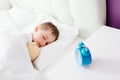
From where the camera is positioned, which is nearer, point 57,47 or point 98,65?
point 98,65

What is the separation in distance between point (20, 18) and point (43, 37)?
1.11 ft

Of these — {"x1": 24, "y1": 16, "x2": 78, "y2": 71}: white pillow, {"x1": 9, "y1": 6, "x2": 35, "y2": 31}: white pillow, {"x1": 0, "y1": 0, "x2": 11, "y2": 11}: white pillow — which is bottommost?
{"x1": 24, "y1": 16, "x2": 78, "y2": 71}: white pillow

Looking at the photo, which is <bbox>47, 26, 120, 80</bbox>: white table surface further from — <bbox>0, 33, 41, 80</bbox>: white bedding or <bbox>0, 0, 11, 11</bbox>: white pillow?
<bbox>0, 0, 11, 11</bbox>: white pillow

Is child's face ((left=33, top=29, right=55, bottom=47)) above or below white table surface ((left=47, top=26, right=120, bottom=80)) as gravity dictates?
below

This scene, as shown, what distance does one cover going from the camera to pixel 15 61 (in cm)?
100

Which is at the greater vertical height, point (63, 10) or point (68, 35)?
point (63, 10)

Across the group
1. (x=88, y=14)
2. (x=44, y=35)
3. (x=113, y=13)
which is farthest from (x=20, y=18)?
(x=113, y=13)

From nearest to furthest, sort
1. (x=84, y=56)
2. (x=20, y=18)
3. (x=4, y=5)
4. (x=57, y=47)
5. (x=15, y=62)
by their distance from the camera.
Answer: (x=84, y=56) < (x=15, y=62) < (x=57, y=47) < (x=20, y=18) < (x=4, y=5)

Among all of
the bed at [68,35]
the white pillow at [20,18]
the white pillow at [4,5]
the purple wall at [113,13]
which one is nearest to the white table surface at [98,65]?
the bed at [68,35]

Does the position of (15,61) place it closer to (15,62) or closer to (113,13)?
(15,62)

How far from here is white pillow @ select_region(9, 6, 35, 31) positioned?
138 centimetres

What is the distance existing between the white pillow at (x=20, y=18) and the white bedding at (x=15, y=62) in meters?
0.28

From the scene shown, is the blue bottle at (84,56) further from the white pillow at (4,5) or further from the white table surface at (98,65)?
the white pillow at (4,5)

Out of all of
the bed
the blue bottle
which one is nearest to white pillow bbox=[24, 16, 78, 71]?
the bed
